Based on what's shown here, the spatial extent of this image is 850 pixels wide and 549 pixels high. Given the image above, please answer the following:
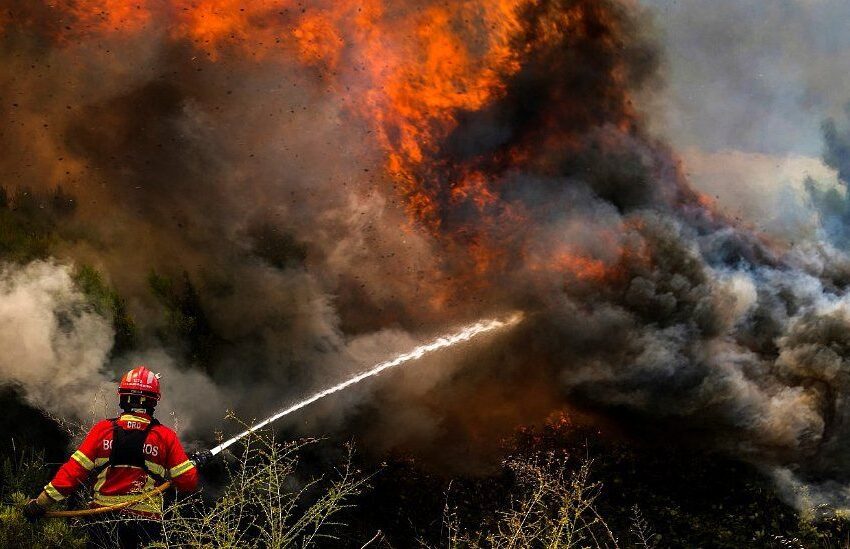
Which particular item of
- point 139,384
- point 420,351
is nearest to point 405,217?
point 420,351

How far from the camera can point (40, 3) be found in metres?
11.6

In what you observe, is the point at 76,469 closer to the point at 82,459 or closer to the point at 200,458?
the point at 82,459

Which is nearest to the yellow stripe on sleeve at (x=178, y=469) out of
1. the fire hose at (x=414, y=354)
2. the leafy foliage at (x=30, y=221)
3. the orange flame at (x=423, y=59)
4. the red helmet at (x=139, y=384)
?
the red helmet at (x=139, y=384)

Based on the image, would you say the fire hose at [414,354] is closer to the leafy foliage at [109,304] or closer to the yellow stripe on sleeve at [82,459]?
the leafy foliage at [109,304]

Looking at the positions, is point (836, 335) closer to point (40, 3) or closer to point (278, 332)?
point (278, 332)

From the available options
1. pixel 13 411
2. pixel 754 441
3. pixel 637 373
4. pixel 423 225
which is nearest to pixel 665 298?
pixel 637 373

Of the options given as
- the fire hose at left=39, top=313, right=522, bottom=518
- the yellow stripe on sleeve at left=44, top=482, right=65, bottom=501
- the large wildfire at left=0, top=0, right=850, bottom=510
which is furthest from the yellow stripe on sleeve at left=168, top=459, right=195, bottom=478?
the large wildfire at left=0, top=0, right=850, bottom=510

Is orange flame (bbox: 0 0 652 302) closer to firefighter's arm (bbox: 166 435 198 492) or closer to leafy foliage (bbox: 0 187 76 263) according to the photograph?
leafy foliage (bbox: 0 187 76 263)

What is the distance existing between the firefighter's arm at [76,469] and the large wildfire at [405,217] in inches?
159

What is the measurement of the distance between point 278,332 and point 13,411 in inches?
161

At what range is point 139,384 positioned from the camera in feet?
24.1

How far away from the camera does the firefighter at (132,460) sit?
23.5ft

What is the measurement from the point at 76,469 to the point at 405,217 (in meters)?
7.52

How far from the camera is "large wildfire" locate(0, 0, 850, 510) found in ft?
39.2
